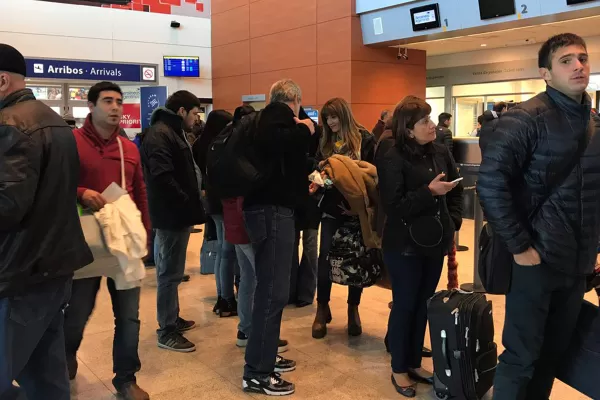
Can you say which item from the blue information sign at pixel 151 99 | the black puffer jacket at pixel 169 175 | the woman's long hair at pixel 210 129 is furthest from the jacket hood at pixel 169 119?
the blue information sign at pixel 151 99

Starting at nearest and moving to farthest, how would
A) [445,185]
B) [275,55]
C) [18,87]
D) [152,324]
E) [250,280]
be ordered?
[18,87] < [445,185] < [250,280] < [152,324] < [275,55]

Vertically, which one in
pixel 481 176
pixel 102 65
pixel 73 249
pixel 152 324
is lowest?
pixel 152 324

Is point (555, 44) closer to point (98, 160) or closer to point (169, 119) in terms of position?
point (98, 160)

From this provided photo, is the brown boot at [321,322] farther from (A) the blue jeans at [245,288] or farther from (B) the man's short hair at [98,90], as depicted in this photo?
(B) the man's short hair at [98,90]

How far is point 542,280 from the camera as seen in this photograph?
7.44ft

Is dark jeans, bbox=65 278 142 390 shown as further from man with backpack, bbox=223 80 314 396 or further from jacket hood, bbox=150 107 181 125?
jacket hood, bbox=150 107 181 125

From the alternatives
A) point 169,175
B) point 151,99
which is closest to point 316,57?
point 151,99

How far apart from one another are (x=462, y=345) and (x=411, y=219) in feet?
2.19

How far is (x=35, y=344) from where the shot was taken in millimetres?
2100

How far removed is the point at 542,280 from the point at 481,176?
47 centimetres

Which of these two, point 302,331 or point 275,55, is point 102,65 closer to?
point 275,55

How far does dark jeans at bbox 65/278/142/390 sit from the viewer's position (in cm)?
300

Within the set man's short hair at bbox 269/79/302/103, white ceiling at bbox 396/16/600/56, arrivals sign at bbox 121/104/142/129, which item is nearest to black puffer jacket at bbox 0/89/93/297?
man's short hair at bbox 269/79/302/103

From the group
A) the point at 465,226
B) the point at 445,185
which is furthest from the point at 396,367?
the point at 465,226
